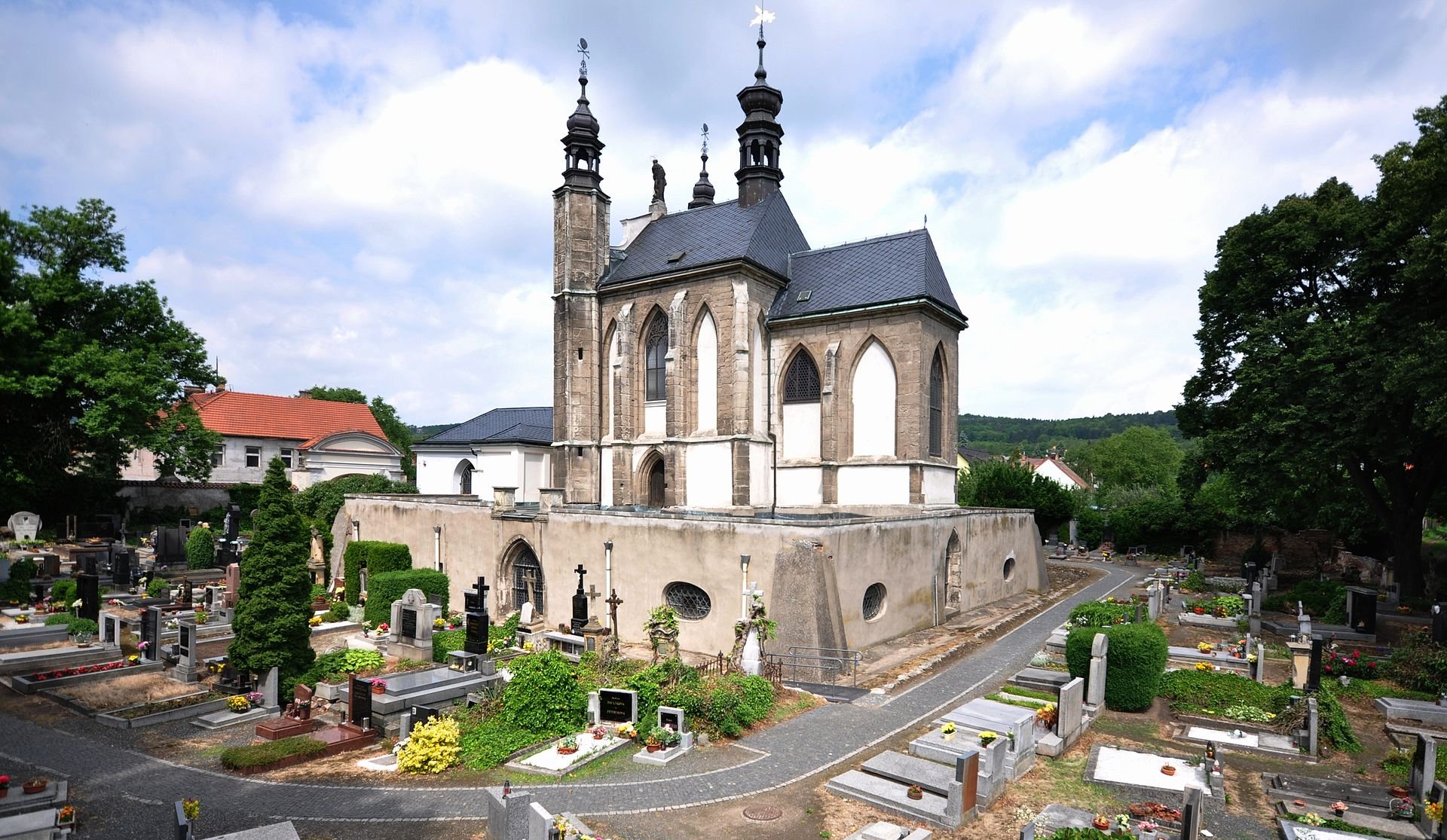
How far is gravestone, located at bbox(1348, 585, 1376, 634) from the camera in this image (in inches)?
836

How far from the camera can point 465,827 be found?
996 centimetres

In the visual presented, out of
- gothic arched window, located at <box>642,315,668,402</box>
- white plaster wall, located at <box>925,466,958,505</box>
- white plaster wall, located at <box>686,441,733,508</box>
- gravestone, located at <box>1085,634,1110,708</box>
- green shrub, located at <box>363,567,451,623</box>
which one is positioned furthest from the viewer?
gothic arched window, located at <box>642,315,668,402</box>

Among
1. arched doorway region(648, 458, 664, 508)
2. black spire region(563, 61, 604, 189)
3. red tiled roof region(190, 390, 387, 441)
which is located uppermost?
black spire region(563, 61, 604, 189)

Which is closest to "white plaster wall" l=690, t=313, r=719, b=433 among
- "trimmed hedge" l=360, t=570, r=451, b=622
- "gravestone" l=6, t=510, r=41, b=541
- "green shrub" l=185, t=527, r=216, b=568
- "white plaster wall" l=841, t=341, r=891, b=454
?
"white plaster wall" l=841, t=341, r=891, b=454

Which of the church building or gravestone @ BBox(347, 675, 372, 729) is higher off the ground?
the church building

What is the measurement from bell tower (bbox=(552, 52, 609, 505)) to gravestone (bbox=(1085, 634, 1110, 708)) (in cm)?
2281

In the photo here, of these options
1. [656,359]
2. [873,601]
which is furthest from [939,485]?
[656,359]

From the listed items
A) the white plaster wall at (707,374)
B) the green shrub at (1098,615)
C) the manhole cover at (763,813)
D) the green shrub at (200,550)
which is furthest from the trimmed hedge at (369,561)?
the green shrub at (1098,615)

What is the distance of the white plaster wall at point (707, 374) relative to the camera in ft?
102

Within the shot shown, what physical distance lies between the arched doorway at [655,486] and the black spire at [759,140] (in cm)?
1300

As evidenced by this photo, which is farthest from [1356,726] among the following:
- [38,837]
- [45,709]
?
[45,709]

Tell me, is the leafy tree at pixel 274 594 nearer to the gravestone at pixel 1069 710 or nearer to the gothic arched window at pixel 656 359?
the gravestone at pixel 1069 710

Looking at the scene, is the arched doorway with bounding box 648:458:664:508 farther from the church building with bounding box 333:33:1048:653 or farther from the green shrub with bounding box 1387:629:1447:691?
the green shrub with bounding box 1387:629:1447:691

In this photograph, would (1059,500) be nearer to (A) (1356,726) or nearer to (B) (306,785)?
(A) (1356,726)
